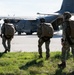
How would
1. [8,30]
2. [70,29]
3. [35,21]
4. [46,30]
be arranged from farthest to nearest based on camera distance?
[35,21] → [8,30] → [46,30] → [70,29]

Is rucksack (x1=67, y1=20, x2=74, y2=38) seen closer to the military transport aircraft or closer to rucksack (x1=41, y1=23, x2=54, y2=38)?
rucksack (x1=41, y1=23, x2=54, y2=38)

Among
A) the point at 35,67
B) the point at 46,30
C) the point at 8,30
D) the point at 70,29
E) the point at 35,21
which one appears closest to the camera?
the point at 70,29

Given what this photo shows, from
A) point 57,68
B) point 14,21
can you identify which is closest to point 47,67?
point 57,68

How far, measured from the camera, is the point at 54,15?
51500 millimetres

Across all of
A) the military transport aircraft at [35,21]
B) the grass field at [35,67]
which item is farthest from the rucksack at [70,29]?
the military transport aircraft at [35,21]

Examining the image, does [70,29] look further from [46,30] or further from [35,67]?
[46,30]

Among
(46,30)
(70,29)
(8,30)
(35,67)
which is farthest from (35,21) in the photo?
(70,29)

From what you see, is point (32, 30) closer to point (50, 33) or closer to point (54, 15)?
point (54, 15)

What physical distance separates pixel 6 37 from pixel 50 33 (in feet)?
11.8

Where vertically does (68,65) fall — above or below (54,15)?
above

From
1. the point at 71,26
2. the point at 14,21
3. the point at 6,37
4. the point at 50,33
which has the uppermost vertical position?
the point at 71,26

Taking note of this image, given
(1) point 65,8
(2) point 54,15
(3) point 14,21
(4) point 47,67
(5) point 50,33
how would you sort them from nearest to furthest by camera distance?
(4) point 47,67 < (5) point 50,33 < (2) point 54,15 < (1) point 65,8 < (3) point 14,21

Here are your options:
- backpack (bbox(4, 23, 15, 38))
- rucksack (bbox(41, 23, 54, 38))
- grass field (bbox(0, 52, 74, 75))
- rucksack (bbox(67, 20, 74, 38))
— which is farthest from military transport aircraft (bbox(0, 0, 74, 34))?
rucksack (bbox(67, 20, 74, 38))

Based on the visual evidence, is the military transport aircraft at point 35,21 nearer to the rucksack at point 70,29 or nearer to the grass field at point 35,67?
the grass field at point 35,67
